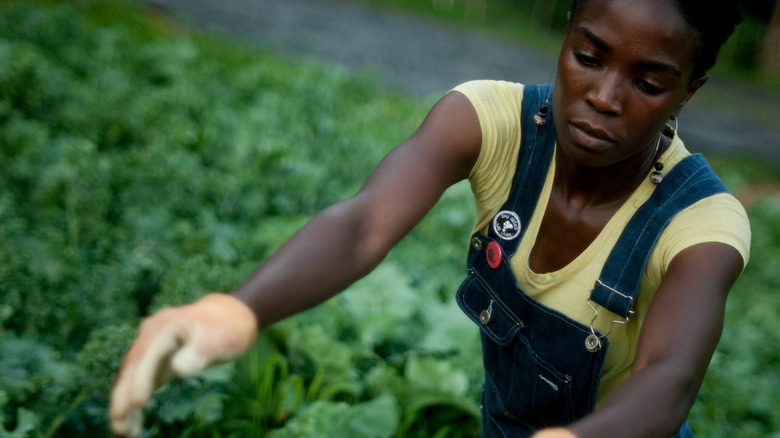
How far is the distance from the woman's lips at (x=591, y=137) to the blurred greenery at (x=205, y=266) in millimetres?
1118

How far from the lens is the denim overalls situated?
1599mm

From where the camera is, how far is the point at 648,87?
1.50 m

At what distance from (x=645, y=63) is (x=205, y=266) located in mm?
1666

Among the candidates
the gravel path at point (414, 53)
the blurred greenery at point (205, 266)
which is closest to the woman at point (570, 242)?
the blurred greenery at point (205, 266)

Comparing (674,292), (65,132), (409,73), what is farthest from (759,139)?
(674,292)

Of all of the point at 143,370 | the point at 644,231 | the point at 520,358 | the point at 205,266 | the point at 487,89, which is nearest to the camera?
the point at 143,370

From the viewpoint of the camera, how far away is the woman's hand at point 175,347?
111 cm

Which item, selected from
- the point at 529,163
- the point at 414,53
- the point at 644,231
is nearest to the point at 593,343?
the point at 644,231

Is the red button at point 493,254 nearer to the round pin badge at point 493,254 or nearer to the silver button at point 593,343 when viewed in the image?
the round pin badge at point 493,254

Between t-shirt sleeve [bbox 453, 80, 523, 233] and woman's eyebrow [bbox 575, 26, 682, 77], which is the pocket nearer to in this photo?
t-shirt sleeve [bbox 453, 80, 523, 233]

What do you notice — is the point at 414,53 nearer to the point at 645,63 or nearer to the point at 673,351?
the point at 645,63

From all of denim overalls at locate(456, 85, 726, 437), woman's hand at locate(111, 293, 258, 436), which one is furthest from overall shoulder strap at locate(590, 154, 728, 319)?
woman's hand at locate(111, 293, 258, 436)

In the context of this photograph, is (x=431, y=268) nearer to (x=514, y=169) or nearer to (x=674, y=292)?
(x=514, y=169)

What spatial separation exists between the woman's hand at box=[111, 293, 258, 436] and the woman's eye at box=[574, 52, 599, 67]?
0.83 m
